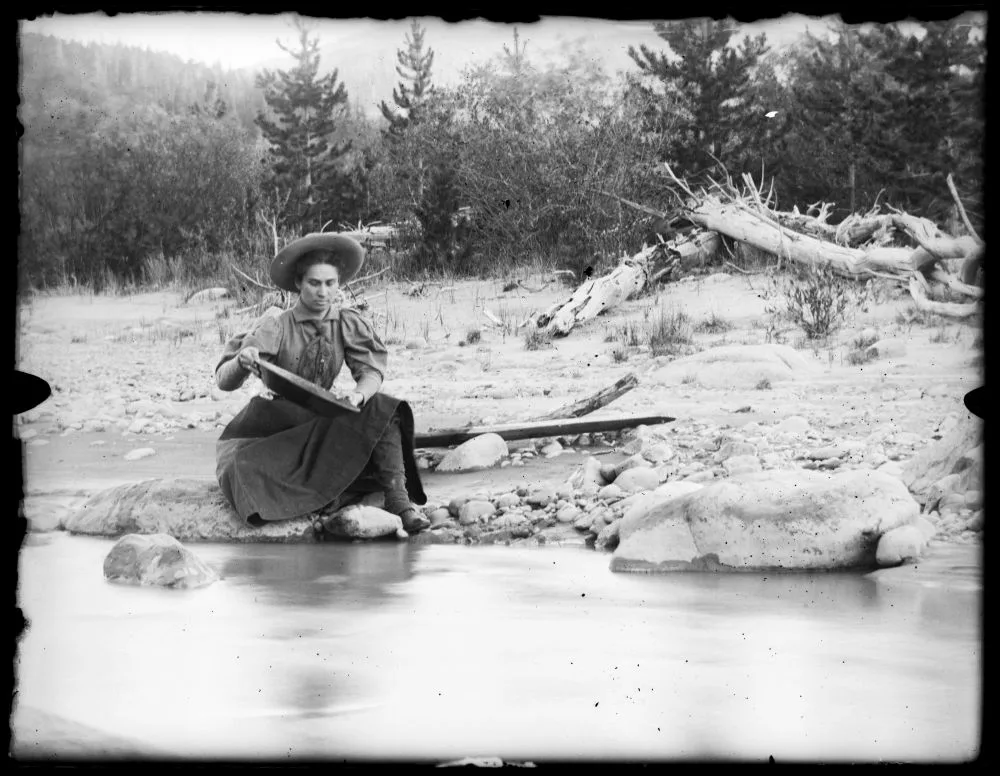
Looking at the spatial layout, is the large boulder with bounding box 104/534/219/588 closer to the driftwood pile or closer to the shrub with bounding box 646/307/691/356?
the driftwood pile

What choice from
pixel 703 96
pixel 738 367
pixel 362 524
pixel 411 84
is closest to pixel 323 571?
pixel 362 524

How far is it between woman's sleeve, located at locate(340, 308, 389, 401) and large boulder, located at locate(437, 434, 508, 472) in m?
0.38

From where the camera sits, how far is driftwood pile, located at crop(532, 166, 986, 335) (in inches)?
185

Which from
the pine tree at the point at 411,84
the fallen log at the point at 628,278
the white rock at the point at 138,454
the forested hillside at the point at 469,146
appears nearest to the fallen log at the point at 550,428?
the fallen log at the point at 628,278

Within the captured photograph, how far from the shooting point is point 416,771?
13.4ft

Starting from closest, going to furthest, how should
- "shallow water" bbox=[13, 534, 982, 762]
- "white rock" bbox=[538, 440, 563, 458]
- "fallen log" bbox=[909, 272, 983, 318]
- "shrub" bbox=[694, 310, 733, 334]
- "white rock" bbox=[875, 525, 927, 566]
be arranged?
"shallow water" bbox=[13, 534, 982, 762] < "white rock" bbox=[875, 525, 927, 566] < "fallen log" bbox=[909, 272, 983, 318] < "white rock" bbox=[538, 440, 563, 458] < "shrub" bbox=[694, 310, 733, 334]

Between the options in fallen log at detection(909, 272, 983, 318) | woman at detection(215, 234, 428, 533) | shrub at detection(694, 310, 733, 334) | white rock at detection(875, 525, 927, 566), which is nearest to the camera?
→ white rock at detection(875, 525, 927, 566)

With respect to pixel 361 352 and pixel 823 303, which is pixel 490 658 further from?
pixel 823 303

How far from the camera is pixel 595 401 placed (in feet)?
15.8

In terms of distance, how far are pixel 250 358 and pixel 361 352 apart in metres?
0.39

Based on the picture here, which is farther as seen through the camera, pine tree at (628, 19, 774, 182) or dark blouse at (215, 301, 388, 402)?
pine tree at (628, 19, 774, 182)

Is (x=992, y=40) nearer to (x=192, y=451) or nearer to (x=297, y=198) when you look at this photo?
(x=297, y=198)

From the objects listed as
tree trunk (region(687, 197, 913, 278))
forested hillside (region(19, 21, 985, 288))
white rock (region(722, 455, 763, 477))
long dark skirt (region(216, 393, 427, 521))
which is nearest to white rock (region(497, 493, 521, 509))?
long dark skirt (region(216, 393, 427, 521))

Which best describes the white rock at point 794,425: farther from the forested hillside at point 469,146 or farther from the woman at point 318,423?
the woman at point 318,423
